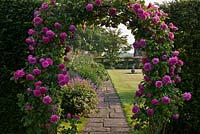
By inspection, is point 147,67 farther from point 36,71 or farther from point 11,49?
point 11,49

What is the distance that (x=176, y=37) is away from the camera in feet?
19.3

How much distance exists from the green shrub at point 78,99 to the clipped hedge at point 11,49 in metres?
2.21

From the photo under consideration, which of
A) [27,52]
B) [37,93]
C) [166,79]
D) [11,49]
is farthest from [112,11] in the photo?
[11,49]

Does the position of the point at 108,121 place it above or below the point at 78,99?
below

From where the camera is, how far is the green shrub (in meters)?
7.79

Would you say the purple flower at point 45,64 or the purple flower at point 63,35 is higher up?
the purple flower at point 63,35

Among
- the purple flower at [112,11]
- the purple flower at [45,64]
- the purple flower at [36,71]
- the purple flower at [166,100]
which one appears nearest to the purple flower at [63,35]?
the purple flower at [45,64]

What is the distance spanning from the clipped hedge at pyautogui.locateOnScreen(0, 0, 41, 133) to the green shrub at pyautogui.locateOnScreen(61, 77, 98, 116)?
7.25ft

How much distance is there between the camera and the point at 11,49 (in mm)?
5605

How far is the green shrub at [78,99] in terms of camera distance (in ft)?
25.6

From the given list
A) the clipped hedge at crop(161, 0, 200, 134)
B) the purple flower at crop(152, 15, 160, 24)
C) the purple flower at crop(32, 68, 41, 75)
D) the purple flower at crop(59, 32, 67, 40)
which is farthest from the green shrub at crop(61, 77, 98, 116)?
the purple flower at crop(152, 15, 160, 24)

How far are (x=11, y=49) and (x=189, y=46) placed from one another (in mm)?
3115

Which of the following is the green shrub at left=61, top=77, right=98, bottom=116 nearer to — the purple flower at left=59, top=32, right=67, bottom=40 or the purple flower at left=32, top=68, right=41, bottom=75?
the purple flower at left=59, top=32, right=67, bottom=40

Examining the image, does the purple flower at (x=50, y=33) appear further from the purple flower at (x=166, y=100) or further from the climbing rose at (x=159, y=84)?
the purple flower at (x=166, y=100)
